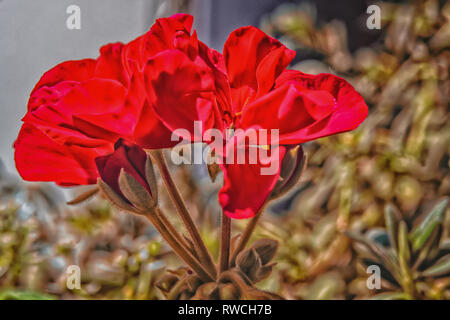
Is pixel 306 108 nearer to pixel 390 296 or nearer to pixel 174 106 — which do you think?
pixel 174 106

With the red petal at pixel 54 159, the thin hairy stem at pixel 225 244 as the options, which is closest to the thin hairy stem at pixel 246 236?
the thin hairy stem at pixel 225 244

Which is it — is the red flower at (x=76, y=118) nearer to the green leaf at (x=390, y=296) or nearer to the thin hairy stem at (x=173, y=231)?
the thin hairy stem at (x=173, y=231)

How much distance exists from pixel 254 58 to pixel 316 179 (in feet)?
0.76

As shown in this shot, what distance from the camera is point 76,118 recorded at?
22.1 inches

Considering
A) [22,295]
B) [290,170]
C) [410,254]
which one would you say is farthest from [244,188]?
[22,295]

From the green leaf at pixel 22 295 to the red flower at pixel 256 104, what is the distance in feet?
1.18

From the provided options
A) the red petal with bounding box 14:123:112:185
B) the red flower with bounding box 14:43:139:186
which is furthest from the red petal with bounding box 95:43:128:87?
the red petal with bounding box 14:123:112:185

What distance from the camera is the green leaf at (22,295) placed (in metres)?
0.69

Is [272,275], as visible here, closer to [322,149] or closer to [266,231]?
[266,231]

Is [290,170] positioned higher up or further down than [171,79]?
further down

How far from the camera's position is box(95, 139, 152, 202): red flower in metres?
0.60

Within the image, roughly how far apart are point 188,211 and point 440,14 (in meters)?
0.54

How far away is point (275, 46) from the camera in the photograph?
63 centimetres

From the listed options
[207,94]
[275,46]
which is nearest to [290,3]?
[275,46]
